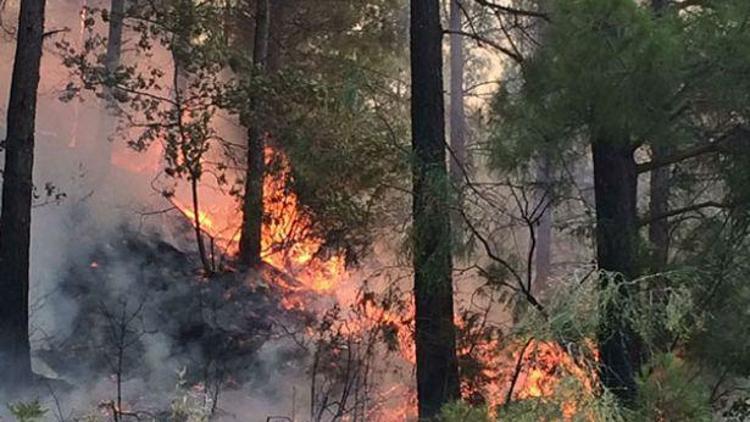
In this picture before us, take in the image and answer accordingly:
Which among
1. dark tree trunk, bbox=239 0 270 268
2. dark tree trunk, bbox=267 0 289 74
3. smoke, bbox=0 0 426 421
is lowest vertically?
smoke, bbox=0 0 426 421

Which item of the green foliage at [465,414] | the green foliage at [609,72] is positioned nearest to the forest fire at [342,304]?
the green foliage at [465,414]

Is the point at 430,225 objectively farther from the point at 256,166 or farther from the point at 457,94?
the point at 457,94

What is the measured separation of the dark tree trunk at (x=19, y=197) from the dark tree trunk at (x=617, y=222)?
7173 millimetres

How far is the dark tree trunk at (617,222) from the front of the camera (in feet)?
24.2

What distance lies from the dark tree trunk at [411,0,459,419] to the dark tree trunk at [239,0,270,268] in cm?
409

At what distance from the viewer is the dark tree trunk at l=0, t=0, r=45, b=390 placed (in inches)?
401

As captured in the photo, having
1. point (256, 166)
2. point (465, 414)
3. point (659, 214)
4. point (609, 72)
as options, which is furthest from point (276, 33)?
point (465, 414)

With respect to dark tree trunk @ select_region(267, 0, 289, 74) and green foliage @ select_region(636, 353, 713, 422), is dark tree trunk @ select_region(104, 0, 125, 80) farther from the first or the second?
green foliage @ select_region(636, 353, 713, 422)

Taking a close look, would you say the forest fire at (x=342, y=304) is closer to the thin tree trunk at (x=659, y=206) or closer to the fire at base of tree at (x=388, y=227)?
the fire at base of tree at (x=388, y=227)

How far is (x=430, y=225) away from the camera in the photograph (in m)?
8.52

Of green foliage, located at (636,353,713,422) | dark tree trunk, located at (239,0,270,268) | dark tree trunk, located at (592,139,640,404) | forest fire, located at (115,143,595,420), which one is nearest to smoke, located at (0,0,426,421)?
forest fire, located at (115,143,595,420)

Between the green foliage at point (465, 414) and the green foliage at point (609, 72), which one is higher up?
the green foliage at point (609, 72)

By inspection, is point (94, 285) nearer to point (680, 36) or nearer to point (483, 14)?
point (483, 14)

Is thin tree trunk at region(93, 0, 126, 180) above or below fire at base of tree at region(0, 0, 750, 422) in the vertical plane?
above
